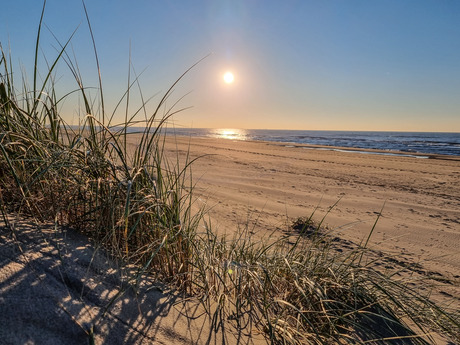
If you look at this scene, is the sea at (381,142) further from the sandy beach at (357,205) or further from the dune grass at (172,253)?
the sandy beach at (357,205)

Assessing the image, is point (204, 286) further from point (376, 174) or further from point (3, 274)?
point (376, 174)

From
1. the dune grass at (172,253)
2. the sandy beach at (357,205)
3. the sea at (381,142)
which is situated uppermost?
the dune grass at (172,253)

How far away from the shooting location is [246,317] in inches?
52.9

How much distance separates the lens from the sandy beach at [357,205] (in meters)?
3.35

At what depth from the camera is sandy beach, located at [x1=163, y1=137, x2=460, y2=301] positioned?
335cm

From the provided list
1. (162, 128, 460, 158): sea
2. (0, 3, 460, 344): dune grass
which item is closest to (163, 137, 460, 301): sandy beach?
(0, 3, 460, 344): dune grass

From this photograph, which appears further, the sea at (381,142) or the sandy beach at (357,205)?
the sea at (381,142)

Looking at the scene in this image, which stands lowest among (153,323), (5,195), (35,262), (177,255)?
(153,323)

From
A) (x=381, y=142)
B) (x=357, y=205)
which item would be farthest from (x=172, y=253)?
(x=381, y=142)

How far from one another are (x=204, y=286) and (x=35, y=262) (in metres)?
0.77

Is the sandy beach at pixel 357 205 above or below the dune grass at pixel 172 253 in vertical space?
below

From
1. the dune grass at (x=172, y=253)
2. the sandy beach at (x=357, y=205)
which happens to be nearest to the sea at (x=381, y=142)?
the dune grass at (x=172, y=253)

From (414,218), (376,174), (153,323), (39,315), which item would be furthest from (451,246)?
(376,174)

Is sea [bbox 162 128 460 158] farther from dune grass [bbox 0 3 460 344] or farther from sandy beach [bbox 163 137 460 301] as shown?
sandy beach [bbox 163 137 460 301]
